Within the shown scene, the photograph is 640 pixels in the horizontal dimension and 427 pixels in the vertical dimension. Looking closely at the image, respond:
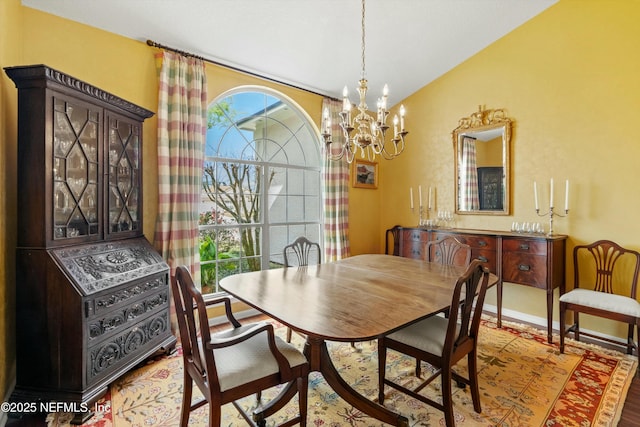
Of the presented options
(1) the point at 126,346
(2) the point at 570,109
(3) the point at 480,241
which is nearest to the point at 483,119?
(2) the point at 570,109

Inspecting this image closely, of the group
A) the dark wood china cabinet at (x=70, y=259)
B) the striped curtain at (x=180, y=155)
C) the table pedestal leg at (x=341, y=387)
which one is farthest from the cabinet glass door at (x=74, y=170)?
the table pedestal leg at (x=341, y=387)

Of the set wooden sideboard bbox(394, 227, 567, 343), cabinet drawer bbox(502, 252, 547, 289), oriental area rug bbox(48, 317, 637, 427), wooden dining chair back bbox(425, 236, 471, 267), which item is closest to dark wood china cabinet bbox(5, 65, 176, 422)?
oriental area rug bbox(48, 317, 637, 427)

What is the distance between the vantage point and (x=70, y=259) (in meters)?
1.92

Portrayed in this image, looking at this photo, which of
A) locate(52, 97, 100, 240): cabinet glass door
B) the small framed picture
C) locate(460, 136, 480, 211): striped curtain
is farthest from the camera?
the small framed picture

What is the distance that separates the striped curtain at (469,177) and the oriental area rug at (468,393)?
1.68 meters

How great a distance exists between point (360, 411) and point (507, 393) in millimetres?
1034

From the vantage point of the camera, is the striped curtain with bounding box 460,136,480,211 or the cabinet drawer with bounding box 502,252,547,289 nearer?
the cabinet drawer with bounding box 502,252,547,289

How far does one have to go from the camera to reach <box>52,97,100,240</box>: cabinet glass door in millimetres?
1938

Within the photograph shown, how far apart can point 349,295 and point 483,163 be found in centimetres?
280

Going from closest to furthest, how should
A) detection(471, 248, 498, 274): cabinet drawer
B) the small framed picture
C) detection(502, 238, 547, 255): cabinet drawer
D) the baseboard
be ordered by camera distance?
1. the baseboard
2. detection(502, 238, 547, 255): cabinet drawer
3. detection(471, 248, 498, 274): cabinet drawer
4. the small framed picture

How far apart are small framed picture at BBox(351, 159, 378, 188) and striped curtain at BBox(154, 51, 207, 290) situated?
2.22 meters

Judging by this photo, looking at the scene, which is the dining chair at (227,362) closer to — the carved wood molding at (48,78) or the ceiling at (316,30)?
the carved wood molding at (48,78)

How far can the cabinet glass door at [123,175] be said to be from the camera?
2314 mm

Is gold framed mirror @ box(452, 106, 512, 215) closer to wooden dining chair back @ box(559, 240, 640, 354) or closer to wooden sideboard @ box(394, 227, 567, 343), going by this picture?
wooden sideboard @ box(394, 227, 567, 343)
